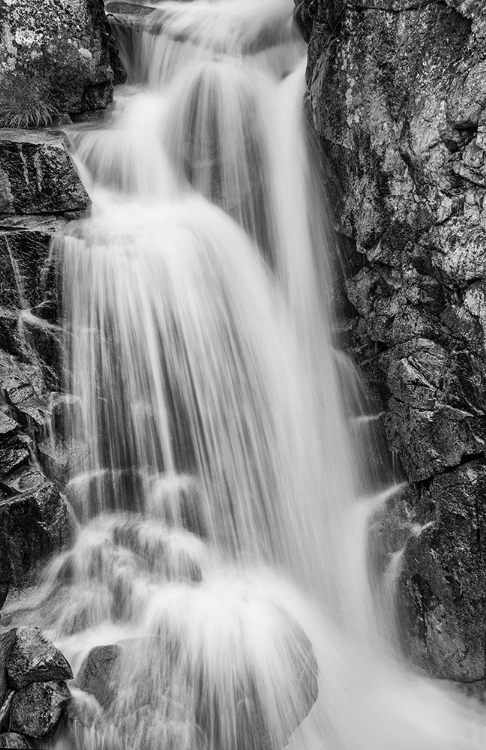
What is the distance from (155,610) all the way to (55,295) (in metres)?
3.30

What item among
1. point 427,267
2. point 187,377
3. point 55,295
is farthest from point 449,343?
point 55,295

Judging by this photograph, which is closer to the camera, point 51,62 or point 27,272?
point 27,272

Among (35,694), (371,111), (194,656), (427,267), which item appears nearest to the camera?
(35,694)

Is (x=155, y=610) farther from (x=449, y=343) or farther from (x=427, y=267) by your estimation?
(x=427, y=267)

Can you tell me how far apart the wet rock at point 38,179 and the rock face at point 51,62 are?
75.6 inches

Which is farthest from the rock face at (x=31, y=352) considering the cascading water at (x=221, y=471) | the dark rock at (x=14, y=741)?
the dark rock at (x=14, y=741)

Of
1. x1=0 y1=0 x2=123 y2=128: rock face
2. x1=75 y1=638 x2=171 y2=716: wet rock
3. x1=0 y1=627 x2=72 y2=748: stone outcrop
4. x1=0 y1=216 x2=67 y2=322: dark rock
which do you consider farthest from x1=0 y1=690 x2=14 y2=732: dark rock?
x1=0 y1=0 x2=123 y2=128: rock face

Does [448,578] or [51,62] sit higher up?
[51,62]

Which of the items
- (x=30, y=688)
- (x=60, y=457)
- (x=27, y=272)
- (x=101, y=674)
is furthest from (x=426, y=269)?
(x=30, y=688)

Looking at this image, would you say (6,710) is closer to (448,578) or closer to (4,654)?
(4,654)

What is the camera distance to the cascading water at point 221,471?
4.29m

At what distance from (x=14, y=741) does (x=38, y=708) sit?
0.74ft

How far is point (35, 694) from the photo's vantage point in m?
3.94

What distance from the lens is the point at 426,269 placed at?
519cm
